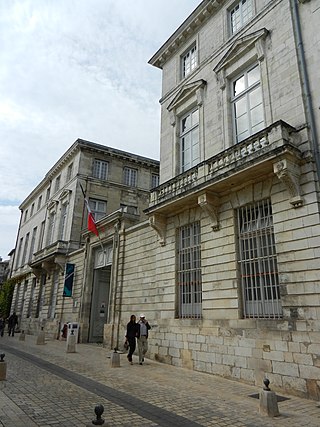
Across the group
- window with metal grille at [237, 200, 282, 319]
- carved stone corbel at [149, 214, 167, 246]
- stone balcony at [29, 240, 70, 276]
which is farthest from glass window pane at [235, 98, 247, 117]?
stone balcony at [29, 240, 70, 276]

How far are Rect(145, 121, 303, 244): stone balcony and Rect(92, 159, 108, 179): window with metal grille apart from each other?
522 inches

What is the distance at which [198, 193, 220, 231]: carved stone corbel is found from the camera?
32.0ft

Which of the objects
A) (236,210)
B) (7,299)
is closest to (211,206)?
(236,210)

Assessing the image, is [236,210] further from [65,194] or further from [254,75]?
[65,194]

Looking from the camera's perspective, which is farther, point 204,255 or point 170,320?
point 170,320

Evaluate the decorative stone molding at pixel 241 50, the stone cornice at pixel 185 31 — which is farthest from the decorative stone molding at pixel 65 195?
the decorative stone molding at pixel 241 50

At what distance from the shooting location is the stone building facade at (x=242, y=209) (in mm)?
7535

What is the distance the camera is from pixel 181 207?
446 inches

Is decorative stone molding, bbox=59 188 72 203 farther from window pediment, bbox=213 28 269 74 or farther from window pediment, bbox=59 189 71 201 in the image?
window pediment, bbox=213 28 269 74

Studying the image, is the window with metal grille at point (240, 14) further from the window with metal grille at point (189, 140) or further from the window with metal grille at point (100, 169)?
the window with metal grille at point (100, 169)

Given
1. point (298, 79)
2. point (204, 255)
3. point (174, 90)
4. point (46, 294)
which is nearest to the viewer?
point (298, 79)

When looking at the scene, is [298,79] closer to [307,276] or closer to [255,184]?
[255,184]

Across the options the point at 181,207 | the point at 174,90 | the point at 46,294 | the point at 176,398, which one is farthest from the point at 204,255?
the point at 46,294

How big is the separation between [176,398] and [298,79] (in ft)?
26.7
